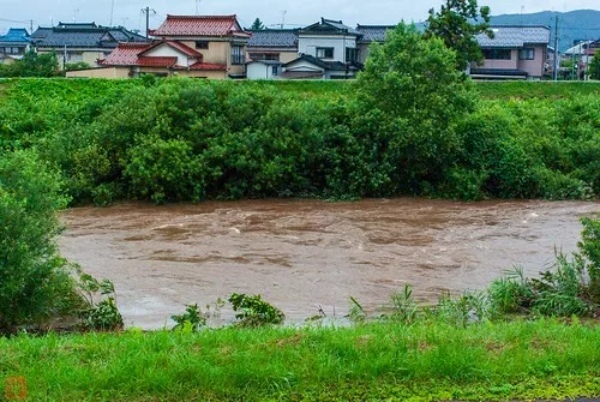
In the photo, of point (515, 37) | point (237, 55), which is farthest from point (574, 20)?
point (237, 55)

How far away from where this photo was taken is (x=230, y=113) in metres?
20.9

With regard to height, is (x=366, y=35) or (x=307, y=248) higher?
(x=366, y=35)

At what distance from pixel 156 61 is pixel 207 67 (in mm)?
2714

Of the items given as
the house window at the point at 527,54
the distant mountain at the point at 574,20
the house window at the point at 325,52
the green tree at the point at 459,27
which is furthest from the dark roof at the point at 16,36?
the distant mountain at the point at 574,20

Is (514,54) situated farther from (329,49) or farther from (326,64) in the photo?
(326,64)

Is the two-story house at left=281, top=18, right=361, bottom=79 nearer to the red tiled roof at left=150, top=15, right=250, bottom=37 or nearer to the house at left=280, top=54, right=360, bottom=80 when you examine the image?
the house at left=280, top=54, right=360, bottom=80

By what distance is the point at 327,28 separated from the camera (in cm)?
4509

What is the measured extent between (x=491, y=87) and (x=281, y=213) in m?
18.4

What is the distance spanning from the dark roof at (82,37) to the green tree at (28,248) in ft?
151

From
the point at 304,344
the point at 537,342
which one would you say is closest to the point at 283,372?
the point at 304,344

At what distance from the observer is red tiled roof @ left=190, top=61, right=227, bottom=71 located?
40.8m

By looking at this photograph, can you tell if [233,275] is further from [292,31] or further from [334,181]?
[292,31]

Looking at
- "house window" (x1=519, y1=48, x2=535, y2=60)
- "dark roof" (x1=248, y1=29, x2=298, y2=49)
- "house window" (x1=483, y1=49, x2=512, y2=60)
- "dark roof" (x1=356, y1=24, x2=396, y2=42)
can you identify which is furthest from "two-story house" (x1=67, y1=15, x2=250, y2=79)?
"house window" (x1=519, y1=48, x2=535, y2=60)

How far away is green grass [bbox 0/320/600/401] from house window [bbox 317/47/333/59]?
1617 inches
